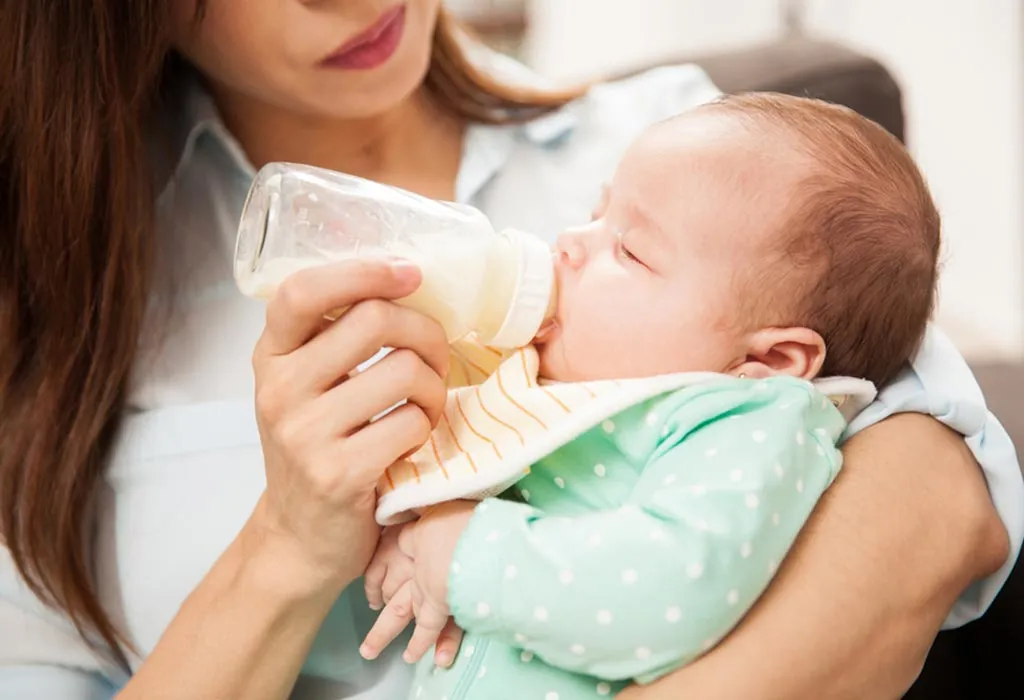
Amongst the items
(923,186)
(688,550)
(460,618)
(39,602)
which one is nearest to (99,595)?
(39,602)

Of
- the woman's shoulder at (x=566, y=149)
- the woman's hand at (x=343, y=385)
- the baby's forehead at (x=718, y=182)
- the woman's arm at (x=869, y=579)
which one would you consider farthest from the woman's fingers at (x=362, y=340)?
the woman's shoulder at (x=566, y=149)

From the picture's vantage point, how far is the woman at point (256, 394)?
807mm

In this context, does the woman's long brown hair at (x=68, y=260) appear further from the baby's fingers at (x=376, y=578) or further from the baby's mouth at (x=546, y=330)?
the baby's mouth at (x=546, y=330)

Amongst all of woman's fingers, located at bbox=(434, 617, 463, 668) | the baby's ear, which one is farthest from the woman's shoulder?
woman's fingers, located at bbox=(434, 617, 463, 668)

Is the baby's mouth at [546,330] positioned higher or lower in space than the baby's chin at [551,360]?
higher

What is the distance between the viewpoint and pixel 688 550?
717 millimetres

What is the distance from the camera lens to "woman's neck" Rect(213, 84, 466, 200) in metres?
1.28

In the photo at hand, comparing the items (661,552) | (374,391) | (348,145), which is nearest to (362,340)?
(374,391)

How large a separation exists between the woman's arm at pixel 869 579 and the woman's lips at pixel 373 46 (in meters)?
0.62

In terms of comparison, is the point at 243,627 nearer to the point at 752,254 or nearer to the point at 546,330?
the point at 546,330

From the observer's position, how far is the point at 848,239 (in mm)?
818

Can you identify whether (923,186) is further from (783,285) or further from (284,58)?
(284,58)

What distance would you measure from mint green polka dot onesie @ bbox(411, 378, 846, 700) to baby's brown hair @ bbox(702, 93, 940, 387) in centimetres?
7

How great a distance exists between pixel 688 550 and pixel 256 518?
0.42 m
